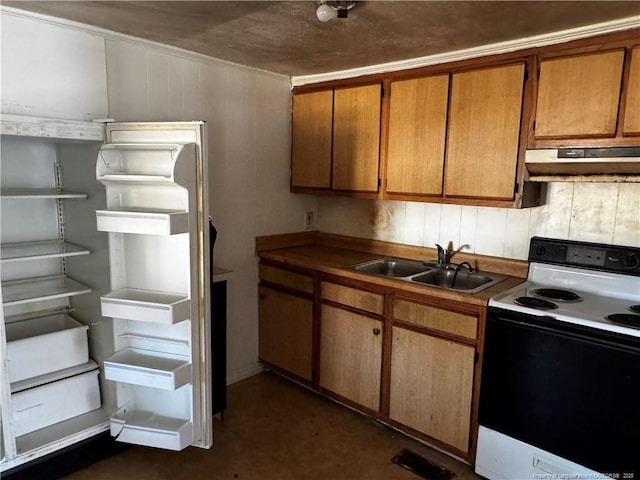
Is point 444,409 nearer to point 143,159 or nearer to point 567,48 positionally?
point 567,48

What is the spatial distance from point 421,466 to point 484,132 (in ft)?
5.91

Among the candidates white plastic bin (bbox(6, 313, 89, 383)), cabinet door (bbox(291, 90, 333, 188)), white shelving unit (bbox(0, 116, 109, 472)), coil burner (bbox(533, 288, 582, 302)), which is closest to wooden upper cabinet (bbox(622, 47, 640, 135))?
coil burner (bbox(533, 288, 582, 302))

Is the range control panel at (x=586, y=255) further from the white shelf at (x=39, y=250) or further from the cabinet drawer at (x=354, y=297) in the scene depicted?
the white shelf at (x=39, y=250)

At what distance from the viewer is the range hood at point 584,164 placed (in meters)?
1.90

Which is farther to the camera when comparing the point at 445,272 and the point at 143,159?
the point at 445,272

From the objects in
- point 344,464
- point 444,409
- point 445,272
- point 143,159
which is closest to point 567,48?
point 445,272

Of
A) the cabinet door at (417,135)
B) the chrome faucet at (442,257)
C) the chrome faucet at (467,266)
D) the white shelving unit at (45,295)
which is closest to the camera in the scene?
the white shelving unit at (45,295)

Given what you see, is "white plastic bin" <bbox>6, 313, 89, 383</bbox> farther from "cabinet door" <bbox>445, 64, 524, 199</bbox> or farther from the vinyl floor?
"cabinet door" <bbox>445, 64, 524, 199</bbox>

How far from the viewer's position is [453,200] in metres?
2.44

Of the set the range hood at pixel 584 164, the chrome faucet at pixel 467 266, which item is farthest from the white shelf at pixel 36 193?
the range hood at pixel 584 164

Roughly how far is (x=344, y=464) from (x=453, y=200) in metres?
1.57

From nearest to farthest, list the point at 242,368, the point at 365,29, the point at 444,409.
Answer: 1. the point at 365,29
2. the point at 444,409
3. the point at 242,368

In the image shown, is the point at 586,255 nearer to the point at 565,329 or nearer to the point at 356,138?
the point at 565,329

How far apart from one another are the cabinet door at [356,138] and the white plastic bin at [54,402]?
1.92m
